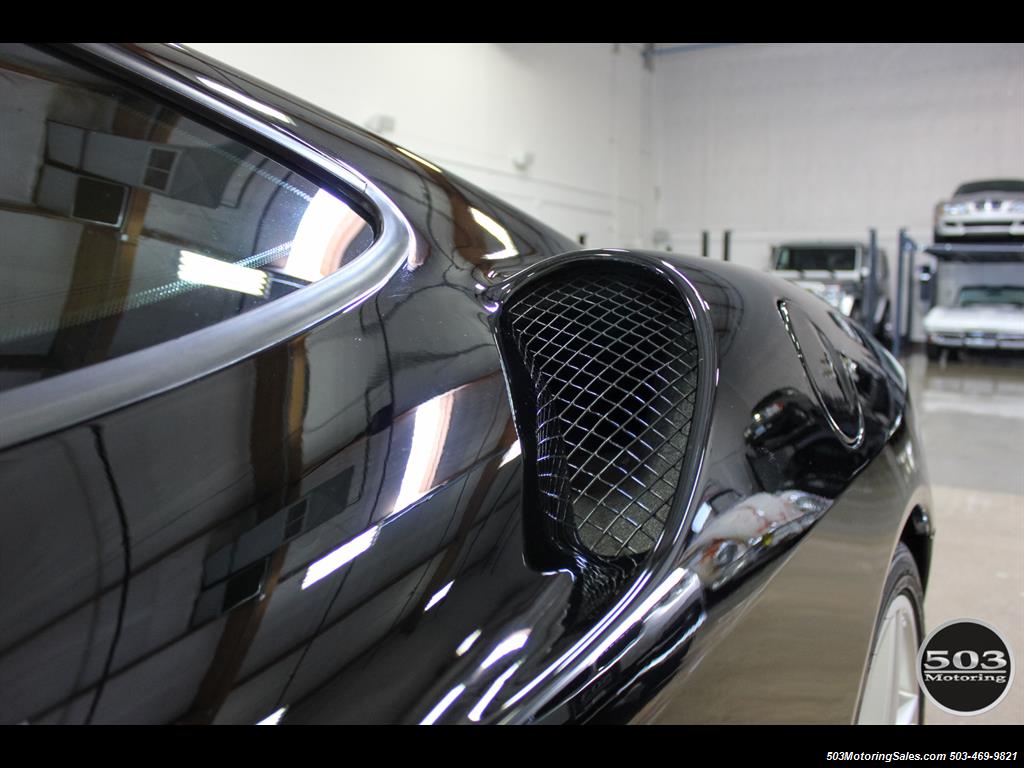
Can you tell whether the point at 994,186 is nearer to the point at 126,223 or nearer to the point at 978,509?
the point at 978,509

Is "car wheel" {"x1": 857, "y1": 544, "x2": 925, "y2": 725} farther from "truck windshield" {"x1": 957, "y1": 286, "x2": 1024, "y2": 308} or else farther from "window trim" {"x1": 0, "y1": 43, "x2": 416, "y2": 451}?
"truck windshield" {"x1": 957, "y1": 286, "x2": 1024, "y2": 308}

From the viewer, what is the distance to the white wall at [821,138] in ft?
28.9

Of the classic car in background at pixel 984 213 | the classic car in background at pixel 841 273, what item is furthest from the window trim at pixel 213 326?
the classic car in background at pixel 984 213

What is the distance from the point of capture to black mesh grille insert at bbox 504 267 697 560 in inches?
22.3

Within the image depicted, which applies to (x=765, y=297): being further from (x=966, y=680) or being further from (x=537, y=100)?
(x=537, y=100)

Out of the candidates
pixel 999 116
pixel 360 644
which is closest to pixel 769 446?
pixel 360 644

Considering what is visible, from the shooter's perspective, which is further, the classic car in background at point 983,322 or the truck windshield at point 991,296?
the truck windshield at point 991,296

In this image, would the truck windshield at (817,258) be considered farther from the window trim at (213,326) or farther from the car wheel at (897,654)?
the window trim at (213,326)

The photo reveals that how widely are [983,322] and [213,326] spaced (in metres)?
7.79

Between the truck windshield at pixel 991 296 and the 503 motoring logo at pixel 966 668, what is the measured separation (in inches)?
303

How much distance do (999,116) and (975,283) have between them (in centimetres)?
198

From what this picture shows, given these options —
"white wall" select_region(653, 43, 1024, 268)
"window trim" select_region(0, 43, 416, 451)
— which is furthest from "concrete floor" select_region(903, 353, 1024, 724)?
"white wall" select_region(653, 43, 1024, 268)

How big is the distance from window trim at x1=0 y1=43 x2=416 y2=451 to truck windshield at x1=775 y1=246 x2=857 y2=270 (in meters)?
8.36

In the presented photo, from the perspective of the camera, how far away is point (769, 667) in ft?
1.89
